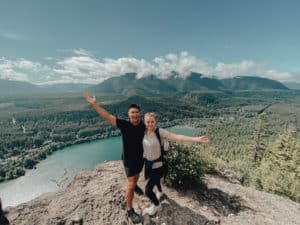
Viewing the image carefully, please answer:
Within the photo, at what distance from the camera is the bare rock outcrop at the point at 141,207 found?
226 inches

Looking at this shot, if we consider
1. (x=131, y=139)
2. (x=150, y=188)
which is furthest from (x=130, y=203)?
(x=131, y=139)

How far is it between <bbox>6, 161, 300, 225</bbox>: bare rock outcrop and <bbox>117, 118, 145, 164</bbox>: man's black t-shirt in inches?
73.8

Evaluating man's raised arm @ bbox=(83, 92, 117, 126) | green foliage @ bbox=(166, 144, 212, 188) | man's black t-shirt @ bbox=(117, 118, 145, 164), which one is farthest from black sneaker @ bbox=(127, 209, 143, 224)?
man's raised arm @ bbox=(83, 92, 117, 126)

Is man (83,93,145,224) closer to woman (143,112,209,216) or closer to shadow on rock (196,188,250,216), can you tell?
woman (143,112,209,216)

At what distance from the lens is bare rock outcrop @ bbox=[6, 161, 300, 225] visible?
18.8ft

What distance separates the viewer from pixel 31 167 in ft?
280

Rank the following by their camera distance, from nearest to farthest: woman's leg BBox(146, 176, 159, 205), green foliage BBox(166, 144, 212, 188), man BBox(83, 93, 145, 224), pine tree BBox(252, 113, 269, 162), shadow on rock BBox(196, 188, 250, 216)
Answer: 1. man BBox(83, 93, 145, 224)
2. woman's leg BBox(146, 176, 159, 205)
3. shadow on rock BBox(196, 188, 250, 216)
4. green foliage BBox(166, 144, 212, 188)
5. pine tree BBox(252, 113, 269, 162)

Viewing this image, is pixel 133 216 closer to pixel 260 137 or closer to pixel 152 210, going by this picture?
pixel 152 210

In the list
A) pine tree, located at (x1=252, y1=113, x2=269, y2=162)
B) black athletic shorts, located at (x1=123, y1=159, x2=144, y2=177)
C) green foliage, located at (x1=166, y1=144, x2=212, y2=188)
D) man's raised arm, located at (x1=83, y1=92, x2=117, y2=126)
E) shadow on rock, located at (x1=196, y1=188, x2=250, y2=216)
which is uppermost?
man's raised arm, located at (x1=83, y1=92, x2=117, y2=126)

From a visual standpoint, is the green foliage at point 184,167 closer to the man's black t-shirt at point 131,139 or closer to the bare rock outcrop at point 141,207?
the bare rock outcrop at point 141,207

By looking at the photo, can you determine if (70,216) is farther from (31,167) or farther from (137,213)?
(31,167)

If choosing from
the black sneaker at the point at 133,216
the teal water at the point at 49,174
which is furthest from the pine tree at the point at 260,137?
the teal water at the point at 49,174

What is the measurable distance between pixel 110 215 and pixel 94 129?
512ft

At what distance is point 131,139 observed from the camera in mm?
5016
